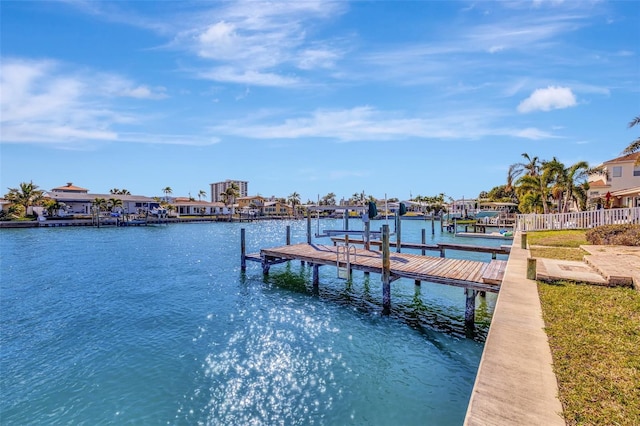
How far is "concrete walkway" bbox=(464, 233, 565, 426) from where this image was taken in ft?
13.0

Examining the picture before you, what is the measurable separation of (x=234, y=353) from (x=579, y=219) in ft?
93.2

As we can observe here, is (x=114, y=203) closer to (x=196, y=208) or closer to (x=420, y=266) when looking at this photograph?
(x=196, y=208)

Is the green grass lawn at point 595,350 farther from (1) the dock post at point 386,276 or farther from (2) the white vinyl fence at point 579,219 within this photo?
(2) the white vinyl fence at point 579,219

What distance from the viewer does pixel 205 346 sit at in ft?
38.4

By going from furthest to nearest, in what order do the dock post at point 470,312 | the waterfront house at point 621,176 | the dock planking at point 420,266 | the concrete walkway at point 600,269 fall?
1. the waterfront house at point 621,176
2. the dock post at point 470,312
3. the dock planking at point 420,266
4. the concrete walkway at point 600,269

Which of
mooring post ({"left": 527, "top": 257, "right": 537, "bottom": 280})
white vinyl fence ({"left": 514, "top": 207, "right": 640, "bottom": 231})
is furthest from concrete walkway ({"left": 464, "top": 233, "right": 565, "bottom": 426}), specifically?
→ white vinyl fence ({"left": 514, "top": 207, "right": 640, "bottom": 231})

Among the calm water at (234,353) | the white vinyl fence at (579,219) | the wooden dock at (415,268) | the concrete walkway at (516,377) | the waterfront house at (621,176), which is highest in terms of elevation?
the waterfront house at (621,176)

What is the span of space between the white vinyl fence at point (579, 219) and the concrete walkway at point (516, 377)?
21962 millimetres

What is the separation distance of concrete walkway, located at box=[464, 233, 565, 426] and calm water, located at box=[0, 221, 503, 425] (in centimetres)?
284

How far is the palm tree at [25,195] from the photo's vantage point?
75.1 metres

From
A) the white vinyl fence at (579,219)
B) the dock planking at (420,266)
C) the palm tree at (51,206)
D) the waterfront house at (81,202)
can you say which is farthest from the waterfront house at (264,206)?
the dock planking at (420,266)

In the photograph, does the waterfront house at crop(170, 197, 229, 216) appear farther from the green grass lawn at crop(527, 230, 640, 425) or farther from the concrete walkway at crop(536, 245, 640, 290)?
the green grass lawn at crop(527, 230, 640, 425)

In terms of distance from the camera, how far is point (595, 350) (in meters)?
5.48

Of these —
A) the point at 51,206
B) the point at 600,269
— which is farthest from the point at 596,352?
the point at 51,206
